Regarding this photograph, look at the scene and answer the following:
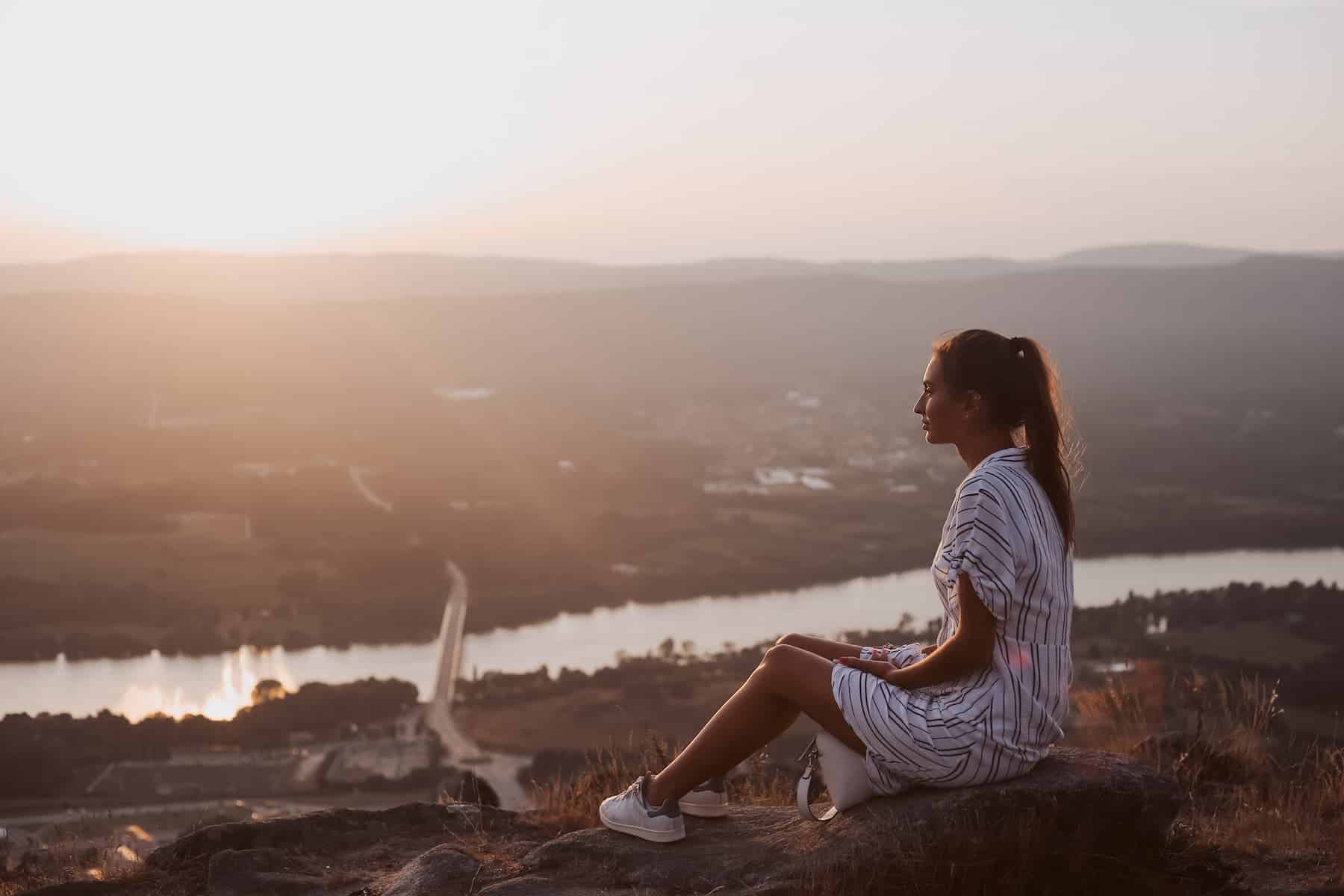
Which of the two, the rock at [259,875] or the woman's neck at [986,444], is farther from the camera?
the rock at [259,875]

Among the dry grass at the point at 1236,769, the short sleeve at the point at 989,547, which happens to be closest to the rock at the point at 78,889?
the short sleeve at the point at 989,547

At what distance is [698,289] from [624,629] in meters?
99.0

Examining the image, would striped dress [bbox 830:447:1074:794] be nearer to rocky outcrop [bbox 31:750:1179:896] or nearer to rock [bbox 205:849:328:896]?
rocky outcrop [bbox 31:750:1179:896]

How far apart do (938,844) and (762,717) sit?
0.65 metres

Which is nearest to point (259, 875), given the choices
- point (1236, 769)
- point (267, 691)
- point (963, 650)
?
point (963, 650)

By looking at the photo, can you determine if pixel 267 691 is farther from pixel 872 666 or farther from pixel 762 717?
pixel 872 666

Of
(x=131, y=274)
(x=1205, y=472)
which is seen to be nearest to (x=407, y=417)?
(x=131, y=274)

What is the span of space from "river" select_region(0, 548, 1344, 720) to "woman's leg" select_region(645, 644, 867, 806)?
2929 centimetres

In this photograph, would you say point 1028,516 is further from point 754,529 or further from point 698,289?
point 698,289

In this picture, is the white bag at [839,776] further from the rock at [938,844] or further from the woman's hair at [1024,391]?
the woman's hair at [1024,391]

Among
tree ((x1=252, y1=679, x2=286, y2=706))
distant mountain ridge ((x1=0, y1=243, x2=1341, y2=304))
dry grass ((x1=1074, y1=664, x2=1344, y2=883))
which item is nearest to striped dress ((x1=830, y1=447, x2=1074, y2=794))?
dry grass ((x1=1074, y1=664, x2=1344, y2=883))

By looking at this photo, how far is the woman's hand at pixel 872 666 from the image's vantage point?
358cm

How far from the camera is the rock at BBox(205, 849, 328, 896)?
4207 millimetres

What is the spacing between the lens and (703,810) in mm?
3914
